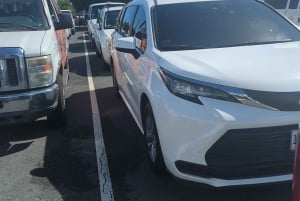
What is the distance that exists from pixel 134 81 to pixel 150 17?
74 cm

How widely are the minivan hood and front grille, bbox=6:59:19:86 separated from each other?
6.41ft

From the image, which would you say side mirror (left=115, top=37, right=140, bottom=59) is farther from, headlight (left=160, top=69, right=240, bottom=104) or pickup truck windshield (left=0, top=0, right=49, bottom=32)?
pickup truck windshield (left=0, top=0, right=49, bottom=32)

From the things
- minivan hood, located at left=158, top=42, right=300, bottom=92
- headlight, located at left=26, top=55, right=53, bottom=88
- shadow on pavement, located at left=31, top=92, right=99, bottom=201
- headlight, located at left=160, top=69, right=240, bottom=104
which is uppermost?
minivan hood, located at left=158, top=42, right=300, bottom=92

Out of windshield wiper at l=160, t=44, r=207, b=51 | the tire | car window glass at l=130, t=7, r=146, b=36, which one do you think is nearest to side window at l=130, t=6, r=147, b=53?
car window glass at l=130, t=7, r=146, b=36

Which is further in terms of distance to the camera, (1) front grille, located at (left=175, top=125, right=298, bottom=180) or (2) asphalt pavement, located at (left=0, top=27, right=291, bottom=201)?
(2) asphalt pavement, located at (left=0, top=27, right=291, bottom=201)

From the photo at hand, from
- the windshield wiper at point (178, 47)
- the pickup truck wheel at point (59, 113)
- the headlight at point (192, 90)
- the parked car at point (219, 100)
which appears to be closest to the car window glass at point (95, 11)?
the pickup truck wheel at point (59, 113)

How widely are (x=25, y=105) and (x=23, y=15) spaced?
5.73ft

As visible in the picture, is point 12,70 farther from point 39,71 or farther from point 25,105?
point 25,105

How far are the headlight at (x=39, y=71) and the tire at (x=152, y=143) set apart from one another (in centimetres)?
158

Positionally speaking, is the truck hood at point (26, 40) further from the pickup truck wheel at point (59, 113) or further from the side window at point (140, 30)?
the side window at point (140, 30)

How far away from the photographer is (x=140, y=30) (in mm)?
5422

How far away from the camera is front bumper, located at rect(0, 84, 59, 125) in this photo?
5.49 meters

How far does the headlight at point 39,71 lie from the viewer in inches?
218

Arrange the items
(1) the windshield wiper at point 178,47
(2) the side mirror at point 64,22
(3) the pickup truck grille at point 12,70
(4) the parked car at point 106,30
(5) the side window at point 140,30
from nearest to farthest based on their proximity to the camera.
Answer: (1) the windshield wiper at point 178,47, (5) the side window at point 140,30, (3) the pickup truck grille at point 12,70, (2) the side mirror at point 64,22, (4) the parked car at point 106,30
